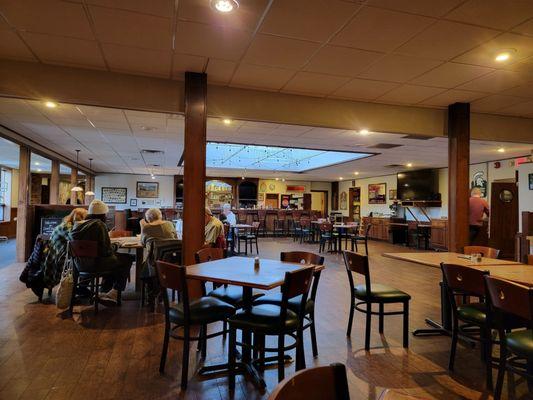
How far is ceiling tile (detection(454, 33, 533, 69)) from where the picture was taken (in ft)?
→ 10.1

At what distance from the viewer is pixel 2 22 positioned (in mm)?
2914

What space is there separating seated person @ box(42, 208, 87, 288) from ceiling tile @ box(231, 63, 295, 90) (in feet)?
9.21

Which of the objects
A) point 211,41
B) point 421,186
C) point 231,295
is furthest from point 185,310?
point 421,186

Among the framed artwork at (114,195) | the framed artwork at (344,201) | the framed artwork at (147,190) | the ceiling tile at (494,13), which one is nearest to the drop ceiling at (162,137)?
the ceiling tile at (494,13)

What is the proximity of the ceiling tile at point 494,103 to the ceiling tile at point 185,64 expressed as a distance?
3.80 meters

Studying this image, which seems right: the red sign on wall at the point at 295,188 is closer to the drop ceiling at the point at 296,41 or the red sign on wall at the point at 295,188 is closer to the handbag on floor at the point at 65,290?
Answer: the drop ceiling at the point at 296,41

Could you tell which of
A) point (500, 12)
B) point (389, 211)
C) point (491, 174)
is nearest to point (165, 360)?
point (500, 12)

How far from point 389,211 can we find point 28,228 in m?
Answer: 12.1

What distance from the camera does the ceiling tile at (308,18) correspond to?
263 centimetres

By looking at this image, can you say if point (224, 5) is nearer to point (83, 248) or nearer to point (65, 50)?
point (65, 50)

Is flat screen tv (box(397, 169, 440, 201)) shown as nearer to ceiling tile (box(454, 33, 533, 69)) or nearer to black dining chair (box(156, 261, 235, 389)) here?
ceiling tile (box(454, 33, 533, 69))

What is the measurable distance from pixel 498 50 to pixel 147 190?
14819mm

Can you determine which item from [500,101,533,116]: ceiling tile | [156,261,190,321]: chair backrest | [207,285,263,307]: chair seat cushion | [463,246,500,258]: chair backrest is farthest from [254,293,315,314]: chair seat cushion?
[500,101,533,116]: ceiling tile

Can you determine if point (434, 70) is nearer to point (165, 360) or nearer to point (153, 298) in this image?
point (165, 360)
